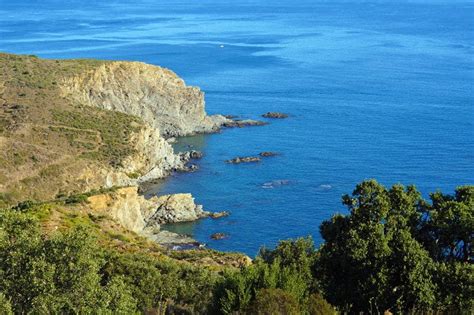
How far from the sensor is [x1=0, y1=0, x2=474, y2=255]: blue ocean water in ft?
240

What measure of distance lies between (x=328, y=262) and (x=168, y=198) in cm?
4556

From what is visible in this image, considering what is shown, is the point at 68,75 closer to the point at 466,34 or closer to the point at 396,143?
the point at 396,143

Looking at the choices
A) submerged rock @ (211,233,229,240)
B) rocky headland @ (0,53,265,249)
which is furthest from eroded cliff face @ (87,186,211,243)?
submerged rock @ (211,233,229,240)

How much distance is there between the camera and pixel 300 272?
80.5 feet

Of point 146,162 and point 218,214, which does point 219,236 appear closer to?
point 218,214

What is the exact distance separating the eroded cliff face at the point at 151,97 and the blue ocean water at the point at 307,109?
→ 18.5 ft

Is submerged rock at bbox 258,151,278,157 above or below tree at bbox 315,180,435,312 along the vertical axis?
above

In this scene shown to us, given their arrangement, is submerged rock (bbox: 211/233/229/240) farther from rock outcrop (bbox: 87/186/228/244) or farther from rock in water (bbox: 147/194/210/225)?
rock in water (bbox: 147/194/210/225)

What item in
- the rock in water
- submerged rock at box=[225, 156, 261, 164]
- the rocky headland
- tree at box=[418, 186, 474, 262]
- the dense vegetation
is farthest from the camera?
submerged rock at box=[225, 156, 261, 164]

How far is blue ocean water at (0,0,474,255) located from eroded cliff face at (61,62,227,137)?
18.5 ft

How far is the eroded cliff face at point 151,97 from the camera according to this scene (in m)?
96.2

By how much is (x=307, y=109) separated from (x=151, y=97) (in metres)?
27.5

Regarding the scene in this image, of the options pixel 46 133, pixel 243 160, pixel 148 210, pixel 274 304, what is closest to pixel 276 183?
pixel 243 160

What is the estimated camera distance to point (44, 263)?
19.8 m
